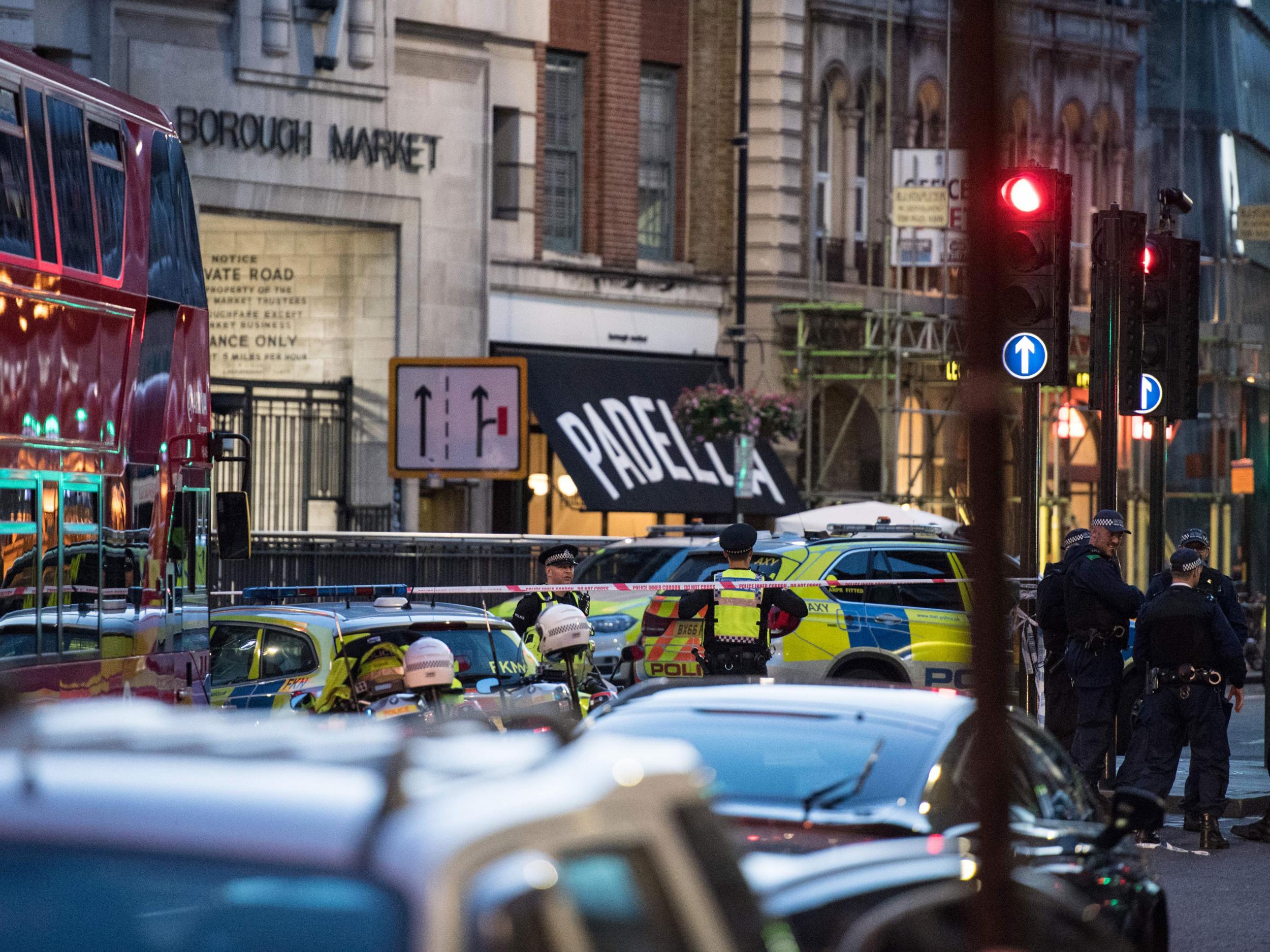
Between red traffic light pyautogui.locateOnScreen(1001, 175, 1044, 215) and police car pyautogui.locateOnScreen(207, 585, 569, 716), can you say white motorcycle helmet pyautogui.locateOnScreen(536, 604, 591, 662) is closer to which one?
police car pyautogui.locateOnScreen(207, 585, 569, 716)

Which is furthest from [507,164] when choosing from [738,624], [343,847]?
[343,847]

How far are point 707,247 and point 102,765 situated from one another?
2832 cm

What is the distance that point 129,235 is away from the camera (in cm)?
1048

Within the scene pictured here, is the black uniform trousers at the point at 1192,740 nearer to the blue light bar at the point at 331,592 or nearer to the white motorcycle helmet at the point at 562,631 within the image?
the white motorcycle helmet at the point at 562,631

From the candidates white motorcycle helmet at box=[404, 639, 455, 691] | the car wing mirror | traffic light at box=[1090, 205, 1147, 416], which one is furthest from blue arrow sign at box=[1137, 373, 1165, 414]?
the car wing mirror

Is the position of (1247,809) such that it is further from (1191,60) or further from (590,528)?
(1191,60)

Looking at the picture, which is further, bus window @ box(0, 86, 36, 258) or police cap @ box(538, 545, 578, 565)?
police cap @ box(538, 545, 578, 565)

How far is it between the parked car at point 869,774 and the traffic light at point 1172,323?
8148 millimetres

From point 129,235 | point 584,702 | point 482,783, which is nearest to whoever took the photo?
point 482,783

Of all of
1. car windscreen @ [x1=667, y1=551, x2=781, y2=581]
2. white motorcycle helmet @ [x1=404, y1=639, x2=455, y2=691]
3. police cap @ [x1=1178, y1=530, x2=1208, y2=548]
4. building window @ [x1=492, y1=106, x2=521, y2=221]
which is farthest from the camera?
building window @ [x1=492, y1=106, x2=521, y2=221]

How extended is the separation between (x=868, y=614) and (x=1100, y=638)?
4538 mm

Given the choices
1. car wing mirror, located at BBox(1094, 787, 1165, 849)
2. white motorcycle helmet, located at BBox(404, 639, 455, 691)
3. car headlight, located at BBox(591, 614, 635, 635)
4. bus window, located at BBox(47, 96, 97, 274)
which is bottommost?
car headlight, located at BBox(591, 614, 635, 635)

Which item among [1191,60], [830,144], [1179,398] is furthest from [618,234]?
[1179,398]

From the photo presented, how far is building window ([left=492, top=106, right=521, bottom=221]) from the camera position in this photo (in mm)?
28688
